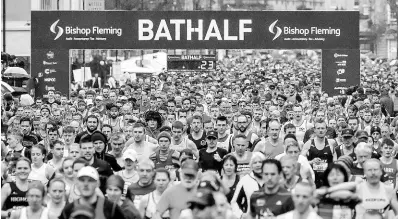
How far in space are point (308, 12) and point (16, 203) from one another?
2205 centimetres

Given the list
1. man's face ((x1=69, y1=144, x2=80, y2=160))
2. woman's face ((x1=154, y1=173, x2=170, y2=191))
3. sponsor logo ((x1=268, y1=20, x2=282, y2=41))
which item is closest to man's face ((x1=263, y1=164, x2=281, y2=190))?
woman's face ((x1=154, y1=173, x2=170, y2=191))

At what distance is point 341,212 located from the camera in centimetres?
1314

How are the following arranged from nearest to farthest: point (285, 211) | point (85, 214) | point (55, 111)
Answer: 1. point (85, 214)
2. point (285, 211)
3. point (55, 111)

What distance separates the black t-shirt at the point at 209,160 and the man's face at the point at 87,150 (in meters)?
2.17

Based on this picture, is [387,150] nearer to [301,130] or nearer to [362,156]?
[362,156]

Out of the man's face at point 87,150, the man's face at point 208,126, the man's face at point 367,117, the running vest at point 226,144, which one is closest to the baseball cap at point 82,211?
Result: the man's face at point 87,150

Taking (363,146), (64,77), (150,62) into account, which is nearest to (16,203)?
(363,146)

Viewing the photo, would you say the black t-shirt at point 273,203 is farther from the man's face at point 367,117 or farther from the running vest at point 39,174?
the man's face at point 367,117

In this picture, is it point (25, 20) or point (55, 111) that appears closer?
point (55, 111)

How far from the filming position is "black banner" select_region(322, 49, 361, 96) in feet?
120

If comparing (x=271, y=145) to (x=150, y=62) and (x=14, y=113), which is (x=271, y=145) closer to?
(x=14, y=113)

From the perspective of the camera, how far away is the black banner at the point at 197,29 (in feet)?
119

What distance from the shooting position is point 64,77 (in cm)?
3653

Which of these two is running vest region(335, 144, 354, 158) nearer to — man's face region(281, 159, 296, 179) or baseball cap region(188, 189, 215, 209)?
man's face region(281, 159, 296, 179)
